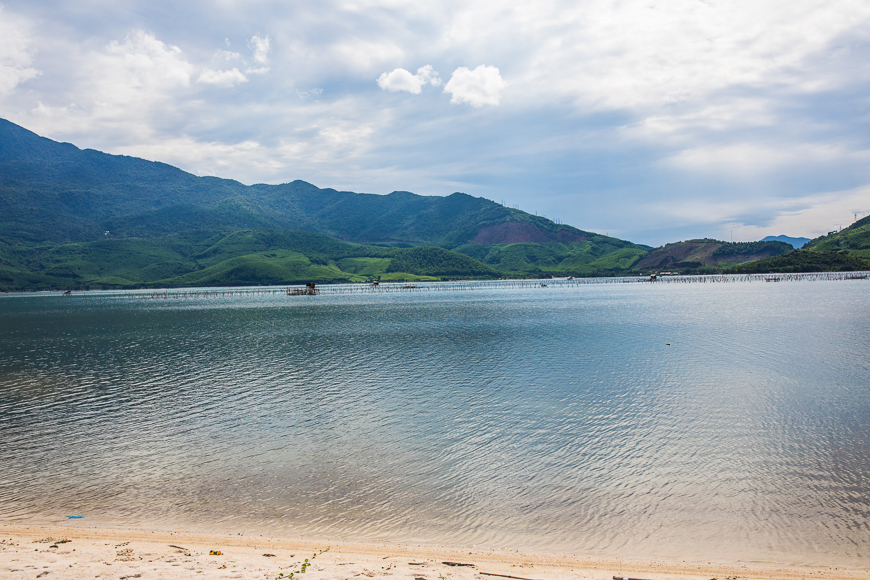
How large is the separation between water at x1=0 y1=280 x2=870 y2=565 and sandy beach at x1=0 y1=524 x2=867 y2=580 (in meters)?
0.70

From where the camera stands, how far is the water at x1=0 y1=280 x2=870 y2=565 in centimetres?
1285

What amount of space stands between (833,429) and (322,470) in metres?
20.0

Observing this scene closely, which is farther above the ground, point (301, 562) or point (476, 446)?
point (301, 562)

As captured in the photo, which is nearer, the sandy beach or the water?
the sandy beach

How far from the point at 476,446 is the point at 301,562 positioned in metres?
9.57

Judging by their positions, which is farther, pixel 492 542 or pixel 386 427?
pixel 386 427

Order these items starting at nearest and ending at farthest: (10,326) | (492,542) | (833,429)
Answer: (492,542)
(833,429)
(10,326)

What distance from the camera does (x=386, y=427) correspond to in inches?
847

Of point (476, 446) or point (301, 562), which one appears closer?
point (301, 562)

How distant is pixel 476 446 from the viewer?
18.8 meters

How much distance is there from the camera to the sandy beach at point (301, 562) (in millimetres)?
9648

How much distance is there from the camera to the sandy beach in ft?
31.7

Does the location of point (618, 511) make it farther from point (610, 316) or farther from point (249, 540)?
point (610, 316)

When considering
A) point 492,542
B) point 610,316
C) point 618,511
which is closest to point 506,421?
point 618,511
